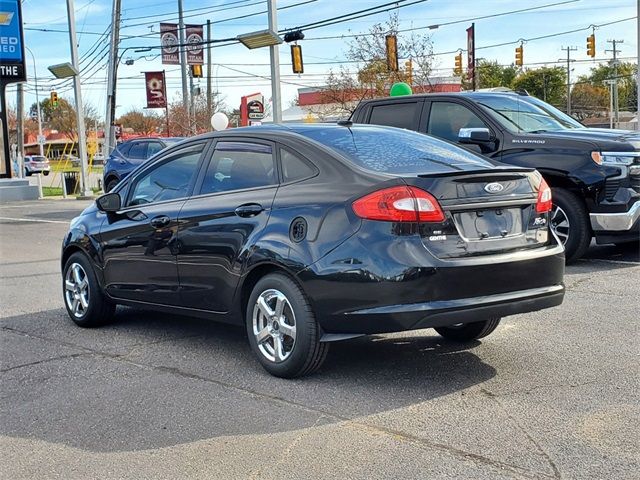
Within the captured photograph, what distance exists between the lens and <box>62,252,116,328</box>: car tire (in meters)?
6.61

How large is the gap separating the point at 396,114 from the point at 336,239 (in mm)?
5978

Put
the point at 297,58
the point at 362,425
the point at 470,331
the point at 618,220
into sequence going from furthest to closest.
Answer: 1. the point at 297,58
2. the point at 618,220
3. the point at 470,331
4. the point at 362,425

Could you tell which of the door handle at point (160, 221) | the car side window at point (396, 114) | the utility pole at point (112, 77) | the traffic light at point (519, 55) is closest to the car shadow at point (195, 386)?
the door handle at point (160, 221)

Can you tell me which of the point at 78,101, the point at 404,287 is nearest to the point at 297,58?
the point at 78,101

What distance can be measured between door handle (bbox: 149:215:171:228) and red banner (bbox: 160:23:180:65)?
3486 centimetres

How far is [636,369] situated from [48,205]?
22.0 metres

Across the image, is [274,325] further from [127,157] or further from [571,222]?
[127,157]

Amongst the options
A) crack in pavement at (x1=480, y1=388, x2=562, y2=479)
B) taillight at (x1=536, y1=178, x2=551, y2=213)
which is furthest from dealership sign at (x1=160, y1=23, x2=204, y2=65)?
crack in pavement at (x1=480, y1=388, x2=562, y2=479)

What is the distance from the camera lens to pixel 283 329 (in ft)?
16.1

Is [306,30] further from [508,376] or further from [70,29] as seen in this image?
[508,376]

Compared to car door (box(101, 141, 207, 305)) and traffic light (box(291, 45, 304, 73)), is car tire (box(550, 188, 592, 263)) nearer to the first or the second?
car door (box(101, 141, 207, 305))

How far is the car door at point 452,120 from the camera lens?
938 centimetres

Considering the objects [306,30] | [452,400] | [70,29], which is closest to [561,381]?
[452,400]

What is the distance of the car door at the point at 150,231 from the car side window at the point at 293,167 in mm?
901
